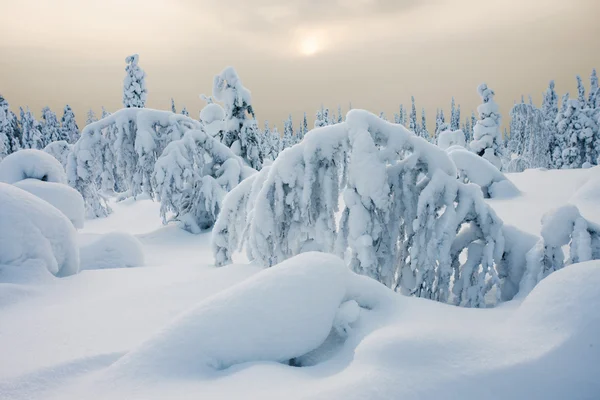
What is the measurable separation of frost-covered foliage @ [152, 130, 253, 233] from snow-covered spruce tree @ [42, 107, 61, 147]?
61.7 metres

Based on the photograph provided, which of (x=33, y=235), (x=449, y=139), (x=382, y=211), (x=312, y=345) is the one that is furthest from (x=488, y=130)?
(x=33, y=235)

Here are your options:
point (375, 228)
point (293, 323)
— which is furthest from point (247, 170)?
point (293, 323)

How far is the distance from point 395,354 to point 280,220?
8.87 feet

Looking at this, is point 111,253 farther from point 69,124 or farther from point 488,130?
point 69,124

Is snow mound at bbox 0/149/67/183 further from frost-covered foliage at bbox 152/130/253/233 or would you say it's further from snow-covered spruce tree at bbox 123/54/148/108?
snow-covered spruce tree at bbox 123/54/148/108

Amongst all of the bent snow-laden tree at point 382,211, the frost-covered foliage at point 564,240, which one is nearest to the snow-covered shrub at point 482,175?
the bent snow-laden tree at point 382,211

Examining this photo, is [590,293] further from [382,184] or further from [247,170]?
[247,170]

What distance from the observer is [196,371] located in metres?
2.43

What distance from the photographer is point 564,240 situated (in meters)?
3.97

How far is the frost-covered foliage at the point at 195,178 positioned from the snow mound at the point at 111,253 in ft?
14.2

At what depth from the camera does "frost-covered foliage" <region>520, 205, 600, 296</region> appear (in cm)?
392

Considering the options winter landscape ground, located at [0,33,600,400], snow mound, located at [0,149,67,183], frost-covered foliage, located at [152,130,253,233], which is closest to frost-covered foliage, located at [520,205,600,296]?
winter landscape ground, located at [0,33,600,400]

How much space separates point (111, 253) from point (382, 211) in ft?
18.7

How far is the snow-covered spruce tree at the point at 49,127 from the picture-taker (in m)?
64.7
